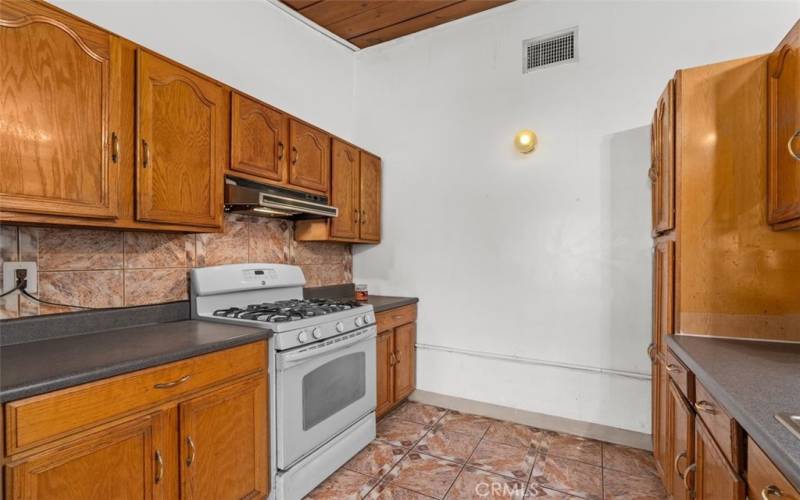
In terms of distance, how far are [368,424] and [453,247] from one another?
4.60ft

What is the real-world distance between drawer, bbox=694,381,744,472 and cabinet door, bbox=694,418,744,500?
0.03 meters

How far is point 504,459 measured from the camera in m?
2.29

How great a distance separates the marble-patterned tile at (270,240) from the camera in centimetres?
252

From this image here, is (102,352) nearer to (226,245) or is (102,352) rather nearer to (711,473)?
(226,245)

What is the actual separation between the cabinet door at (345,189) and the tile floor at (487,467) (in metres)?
1.43

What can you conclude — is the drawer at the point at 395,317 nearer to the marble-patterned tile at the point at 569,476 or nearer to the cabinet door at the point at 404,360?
the cabinet door at the point at 404,360

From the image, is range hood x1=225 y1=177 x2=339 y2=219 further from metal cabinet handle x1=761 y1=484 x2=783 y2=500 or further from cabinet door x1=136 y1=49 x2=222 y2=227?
metal cabinet handle x1=761 y1=484 x2=783 y2=500

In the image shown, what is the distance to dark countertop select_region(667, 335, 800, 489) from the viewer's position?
79cm

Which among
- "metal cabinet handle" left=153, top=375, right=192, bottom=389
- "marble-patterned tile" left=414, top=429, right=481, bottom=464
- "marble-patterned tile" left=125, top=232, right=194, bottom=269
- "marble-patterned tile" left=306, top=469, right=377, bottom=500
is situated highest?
"marble-patterned tile" left=125, top=232, right=194, bottom=269

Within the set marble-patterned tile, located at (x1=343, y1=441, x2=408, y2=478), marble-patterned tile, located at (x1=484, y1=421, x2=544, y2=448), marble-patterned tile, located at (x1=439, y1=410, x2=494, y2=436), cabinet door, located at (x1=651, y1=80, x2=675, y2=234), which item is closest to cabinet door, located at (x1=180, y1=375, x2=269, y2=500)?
marble-patterned tile, located at (x1=343, y1=441, x2=408, y2=478)

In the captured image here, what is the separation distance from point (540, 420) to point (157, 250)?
2615mm

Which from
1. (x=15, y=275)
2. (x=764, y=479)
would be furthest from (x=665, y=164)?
(x=15, y=275)

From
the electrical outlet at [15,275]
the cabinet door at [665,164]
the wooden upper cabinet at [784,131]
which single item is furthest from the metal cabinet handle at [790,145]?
the electrical outlet at [15,275]

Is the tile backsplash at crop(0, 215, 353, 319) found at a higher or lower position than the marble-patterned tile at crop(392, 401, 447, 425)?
higher
